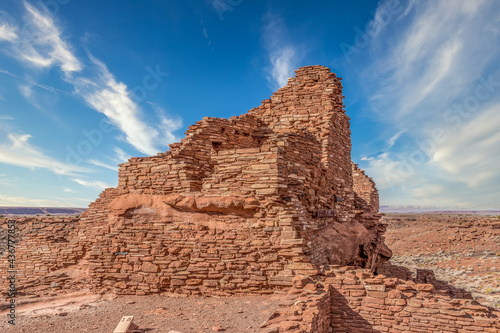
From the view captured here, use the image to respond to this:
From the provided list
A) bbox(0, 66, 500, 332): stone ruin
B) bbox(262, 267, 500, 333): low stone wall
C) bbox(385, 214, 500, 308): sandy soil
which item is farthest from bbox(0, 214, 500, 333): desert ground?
bbox(385, 214, 500, 308): sandy soil

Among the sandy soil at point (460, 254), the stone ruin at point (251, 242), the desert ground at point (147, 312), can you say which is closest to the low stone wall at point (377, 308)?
the stone ruin at point (251, 242)

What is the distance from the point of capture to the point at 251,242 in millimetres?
7301

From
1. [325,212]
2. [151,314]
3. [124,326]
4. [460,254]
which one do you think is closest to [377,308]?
[325,212]

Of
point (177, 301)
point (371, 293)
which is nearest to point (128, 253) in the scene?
point (177, 301)

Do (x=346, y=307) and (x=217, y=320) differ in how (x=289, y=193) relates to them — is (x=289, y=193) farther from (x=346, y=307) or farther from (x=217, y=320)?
(x=217, y=320)

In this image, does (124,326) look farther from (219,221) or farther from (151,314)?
(219,221)

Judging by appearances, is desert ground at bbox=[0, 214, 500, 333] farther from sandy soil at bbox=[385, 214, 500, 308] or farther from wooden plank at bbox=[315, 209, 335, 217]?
sandy soil at bbox=[385, 214, 500, 308]

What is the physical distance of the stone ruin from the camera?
6.37m

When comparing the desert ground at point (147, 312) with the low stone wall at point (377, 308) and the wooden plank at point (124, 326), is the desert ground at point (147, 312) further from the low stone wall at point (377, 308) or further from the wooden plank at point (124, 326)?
the low stone wall at point (377, 308)

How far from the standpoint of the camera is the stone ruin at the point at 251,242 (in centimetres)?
637

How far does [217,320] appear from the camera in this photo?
564cm

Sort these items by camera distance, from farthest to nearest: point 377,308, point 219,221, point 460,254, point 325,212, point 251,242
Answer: point 460,254, point 325,212, point 219,221, point 251,242, point 377,308

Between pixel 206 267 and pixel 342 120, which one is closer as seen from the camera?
pixel 206 267

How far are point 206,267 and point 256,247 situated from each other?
4.68 feet
